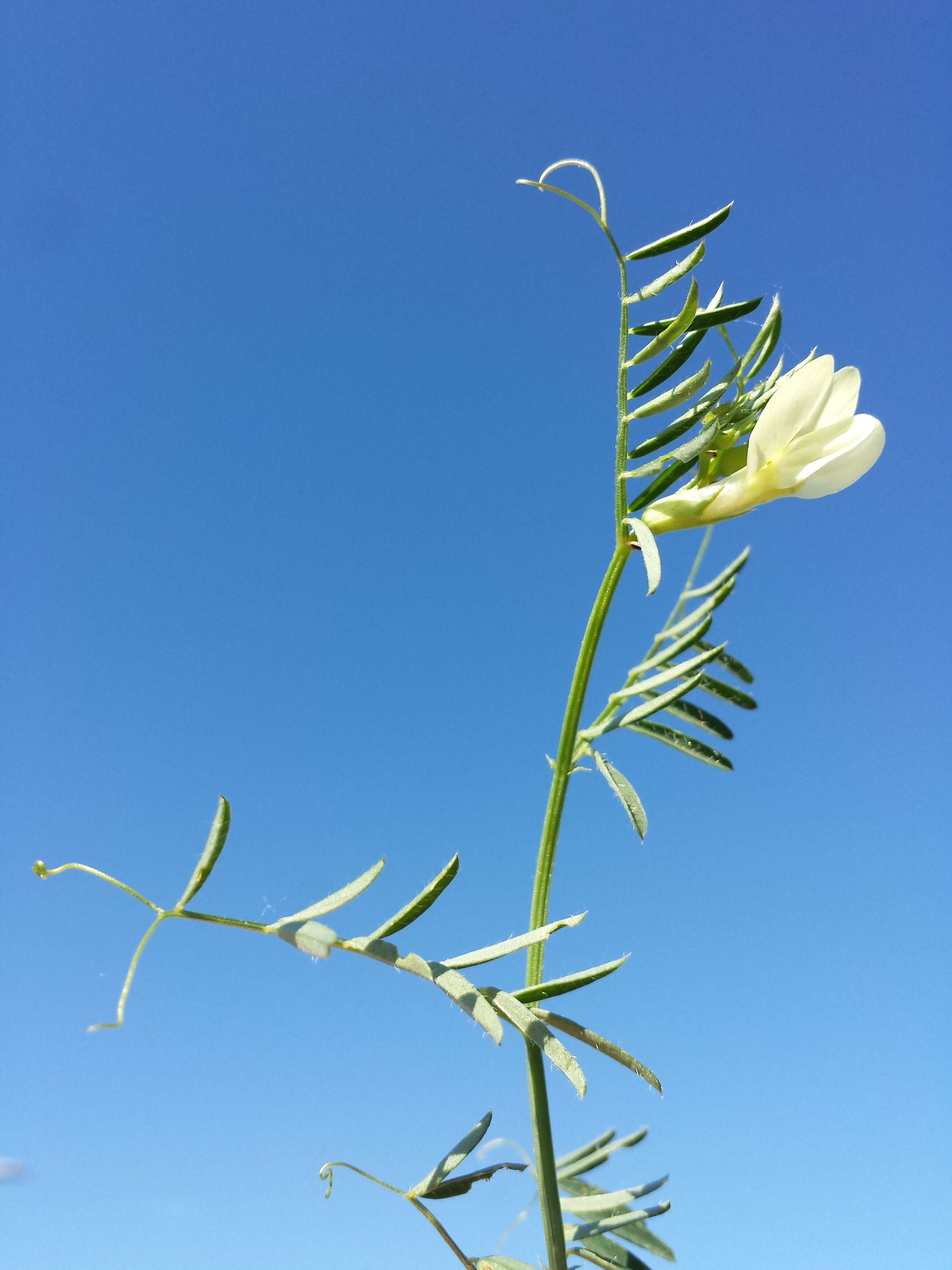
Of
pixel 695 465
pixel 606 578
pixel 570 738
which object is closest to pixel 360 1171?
pixel 570 738

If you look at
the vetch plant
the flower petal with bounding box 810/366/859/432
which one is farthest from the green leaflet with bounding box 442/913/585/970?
the flower petal with bounding box 810/366/859/432

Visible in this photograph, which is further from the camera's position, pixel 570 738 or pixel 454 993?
pixel 570 738

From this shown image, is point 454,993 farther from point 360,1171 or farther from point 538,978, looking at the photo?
point 360,1171

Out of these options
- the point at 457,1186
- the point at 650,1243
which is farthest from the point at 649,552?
the point at 650,1243

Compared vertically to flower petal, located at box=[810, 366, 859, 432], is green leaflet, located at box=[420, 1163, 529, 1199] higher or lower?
lower

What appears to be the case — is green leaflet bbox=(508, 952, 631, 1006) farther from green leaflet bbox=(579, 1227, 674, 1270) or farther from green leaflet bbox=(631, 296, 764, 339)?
green leaflet bbox=(631, 296, 764, 339)
